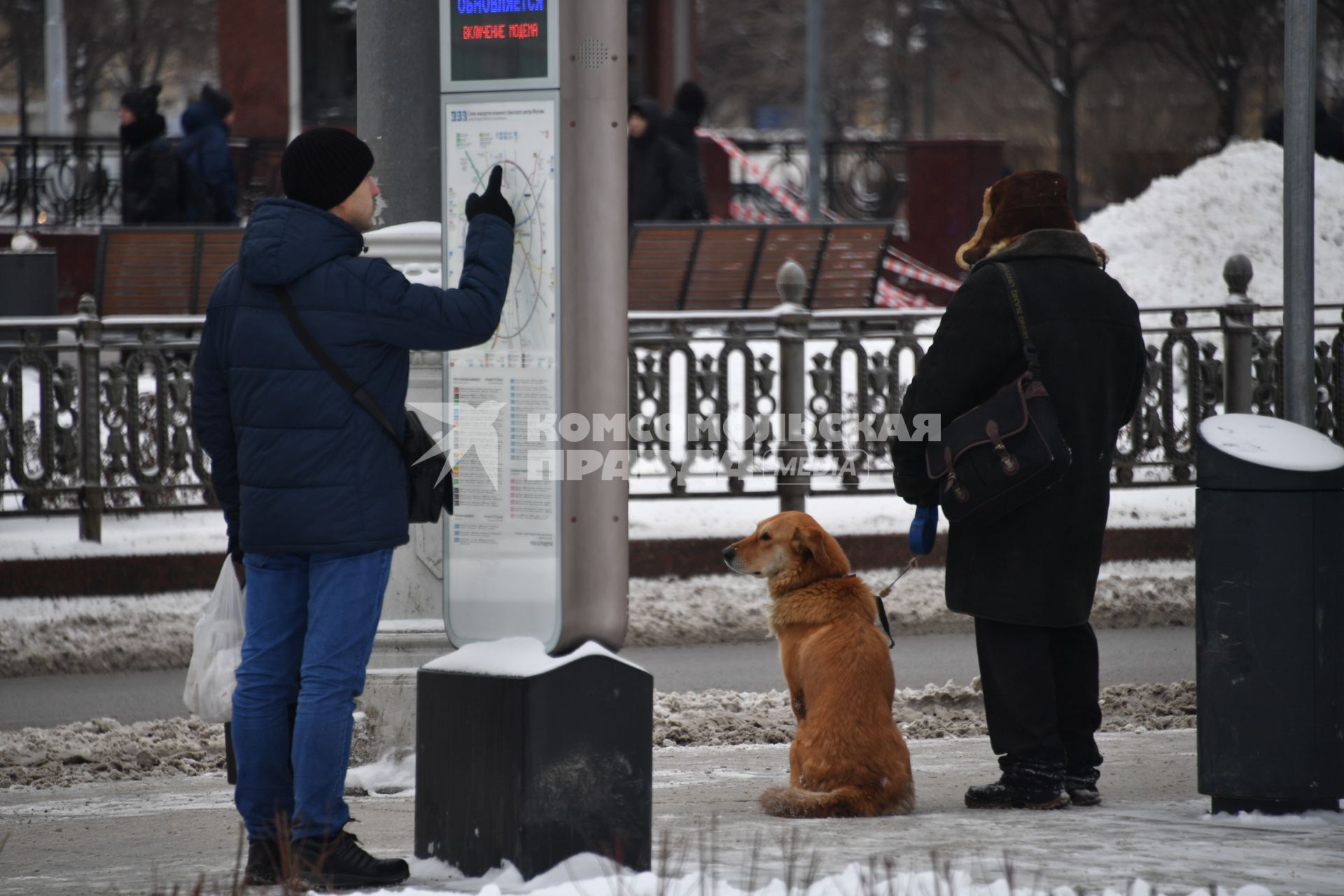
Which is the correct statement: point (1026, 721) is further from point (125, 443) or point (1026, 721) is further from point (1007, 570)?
point (125, 443)

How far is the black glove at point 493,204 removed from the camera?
4.61 meters

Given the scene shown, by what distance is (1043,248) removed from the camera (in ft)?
18.0

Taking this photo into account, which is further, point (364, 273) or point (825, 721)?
point (825, 721)

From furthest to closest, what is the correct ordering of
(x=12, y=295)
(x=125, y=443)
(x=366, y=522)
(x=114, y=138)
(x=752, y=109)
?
(x=752, y=109)
(x=114, y=138)
(x=12, y=295)
(x=125, y=443)
(x=366, y=522)

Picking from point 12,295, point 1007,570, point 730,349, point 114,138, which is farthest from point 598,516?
point 114,138

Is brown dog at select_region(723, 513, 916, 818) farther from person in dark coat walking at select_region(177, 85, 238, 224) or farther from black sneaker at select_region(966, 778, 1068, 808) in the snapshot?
person in dark coat walking at select_region(177, 85, 238, 224)

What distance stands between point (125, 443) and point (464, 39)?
21.9 feet

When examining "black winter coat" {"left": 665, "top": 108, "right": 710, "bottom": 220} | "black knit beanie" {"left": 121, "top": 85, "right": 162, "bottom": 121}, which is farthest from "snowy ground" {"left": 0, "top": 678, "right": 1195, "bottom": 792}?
"black knit beanie" {"left": 121, "top": 85, "right": 162, "bottom": 121}

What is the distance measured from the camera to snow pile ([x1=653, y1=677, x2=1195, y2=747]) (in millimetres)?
7188

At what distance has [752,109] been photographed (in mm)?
65750

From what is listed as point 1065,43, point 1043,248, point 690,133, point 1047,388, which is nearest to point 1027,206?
point 1043,248

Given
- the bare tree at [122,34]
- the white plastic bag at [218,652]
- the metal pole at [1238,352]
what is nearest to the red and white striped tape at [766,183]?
the metal pole at [1238,352]

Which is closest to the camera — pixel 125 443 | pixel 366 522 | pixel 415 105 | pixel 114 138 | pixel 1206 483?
pixel 366 522

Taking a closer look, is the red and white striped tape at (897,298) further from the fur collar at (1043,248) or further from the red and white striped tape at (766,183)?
the fur collar at (1043,248)
